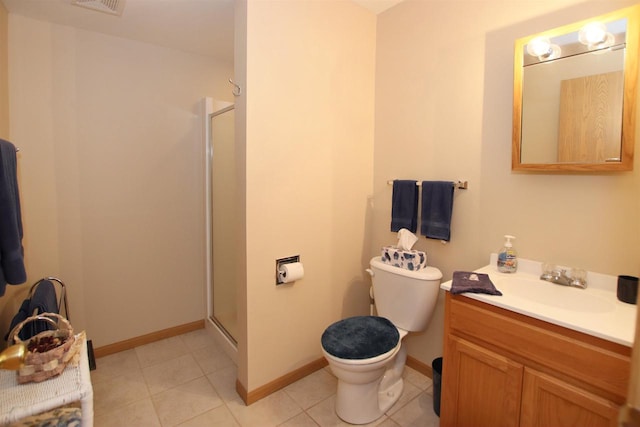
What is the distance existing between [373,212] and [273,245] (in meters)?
0.90

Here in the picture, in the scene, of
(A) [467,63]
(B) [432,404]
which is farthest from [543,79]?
(B) [432,404]

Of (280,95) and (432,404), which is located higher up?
(280,95)

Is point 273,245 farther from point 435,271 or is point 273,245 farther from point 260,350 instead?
point 435,271

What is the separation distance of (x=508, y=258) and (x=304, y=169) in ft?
4.13

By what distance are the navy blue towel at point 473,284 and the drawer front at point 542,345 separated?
0.18 ft

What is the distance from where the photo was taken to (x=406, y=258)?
75.8 inches

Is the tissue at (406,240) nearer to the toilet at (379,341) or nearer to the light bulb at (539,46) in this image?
the toilet at (379,341)

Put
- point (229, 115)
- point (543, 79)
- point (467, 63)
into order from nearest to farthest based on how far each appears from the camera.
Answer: point (543, 79) < point (467, 63) < point (229, 115)

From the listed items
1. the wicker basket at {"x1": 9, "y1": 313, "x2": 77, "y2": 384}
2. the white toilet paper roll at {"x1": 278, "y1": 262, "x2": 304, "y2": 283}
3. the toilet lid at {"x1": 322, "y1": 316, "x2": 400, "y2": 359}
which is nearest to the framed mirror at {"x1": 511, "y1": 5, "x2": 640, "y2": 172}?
the toilet lid at {"x1": 322, "y1": 316, "x2": 400, "y2": 359}

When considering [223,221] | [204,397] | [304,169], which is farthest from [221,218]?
[204,397]

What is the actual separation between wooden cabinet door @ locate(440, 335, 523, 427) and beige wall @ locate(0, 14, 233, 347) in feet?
6.99

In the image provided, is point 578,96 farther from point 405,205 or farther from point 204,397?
point 204,397

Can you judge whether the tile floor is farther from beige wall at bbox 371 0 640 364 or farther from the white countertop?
the white countertop

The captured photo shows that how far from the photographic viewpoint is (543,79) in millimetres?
1554
